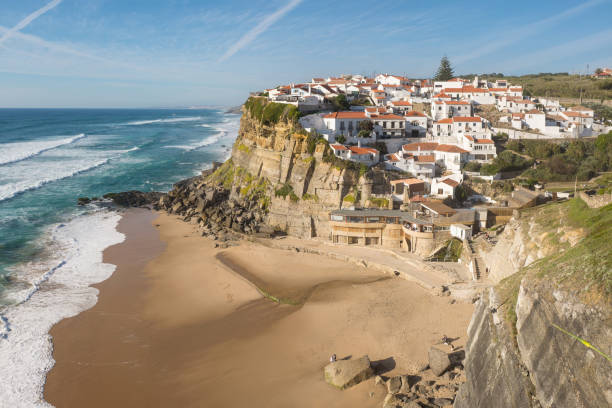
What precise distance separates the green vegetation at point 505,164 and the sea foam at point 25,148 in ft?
233

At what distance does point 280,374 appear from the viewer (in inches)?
716

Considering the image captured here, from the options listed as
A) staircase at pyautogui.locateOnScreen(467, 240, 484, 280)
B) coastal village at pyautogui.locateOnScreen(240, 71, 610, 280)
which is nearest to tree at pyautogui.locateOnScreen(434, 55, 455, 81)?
coastal village at pyautogui.locateOnScreen(240, 71, 610, 280)

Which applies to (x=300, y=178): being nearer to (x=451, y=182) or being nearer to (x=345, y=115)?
(x=345, y=115)

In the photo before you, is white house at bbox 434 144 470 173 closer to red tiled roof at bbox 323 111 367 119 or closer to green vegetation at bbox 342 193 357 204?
red tiled roof at bbox 323 111 367 119

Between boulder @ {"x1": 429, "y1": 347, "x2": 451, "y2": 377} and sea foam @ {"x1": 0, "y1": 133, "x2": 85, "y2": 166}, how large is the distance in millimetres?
72282

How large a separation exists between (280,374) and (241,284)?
9.83 metres

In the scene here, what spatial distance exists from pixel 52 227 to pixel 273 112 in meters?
24.0

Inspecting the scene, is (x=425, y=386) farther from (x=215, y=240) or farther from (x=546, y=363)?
(x=215, y=240)

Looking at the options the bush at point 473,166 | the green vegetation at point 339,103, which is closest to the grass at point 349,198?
the bush at point 473,166

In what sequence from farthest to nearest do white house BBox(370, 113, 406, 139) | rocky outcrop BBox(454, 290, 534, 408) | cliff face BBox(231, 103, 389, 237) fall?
white house BBox(370, 113, 406, 139)
cliff face BBox(231, 103, 389, 237)
rocky outcrop BBox(454, 290, 534, 408)

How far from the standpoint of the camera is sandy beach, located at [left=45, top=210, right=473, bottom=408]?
17.1 metres

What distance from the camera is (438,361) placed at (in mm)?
17219

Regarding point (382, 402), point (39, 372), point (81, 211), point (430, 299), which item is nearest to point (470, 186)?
point (430, 299)

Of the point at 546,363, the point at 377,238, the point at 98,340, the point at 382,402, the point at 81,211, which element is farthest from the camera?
the point at 81,211
